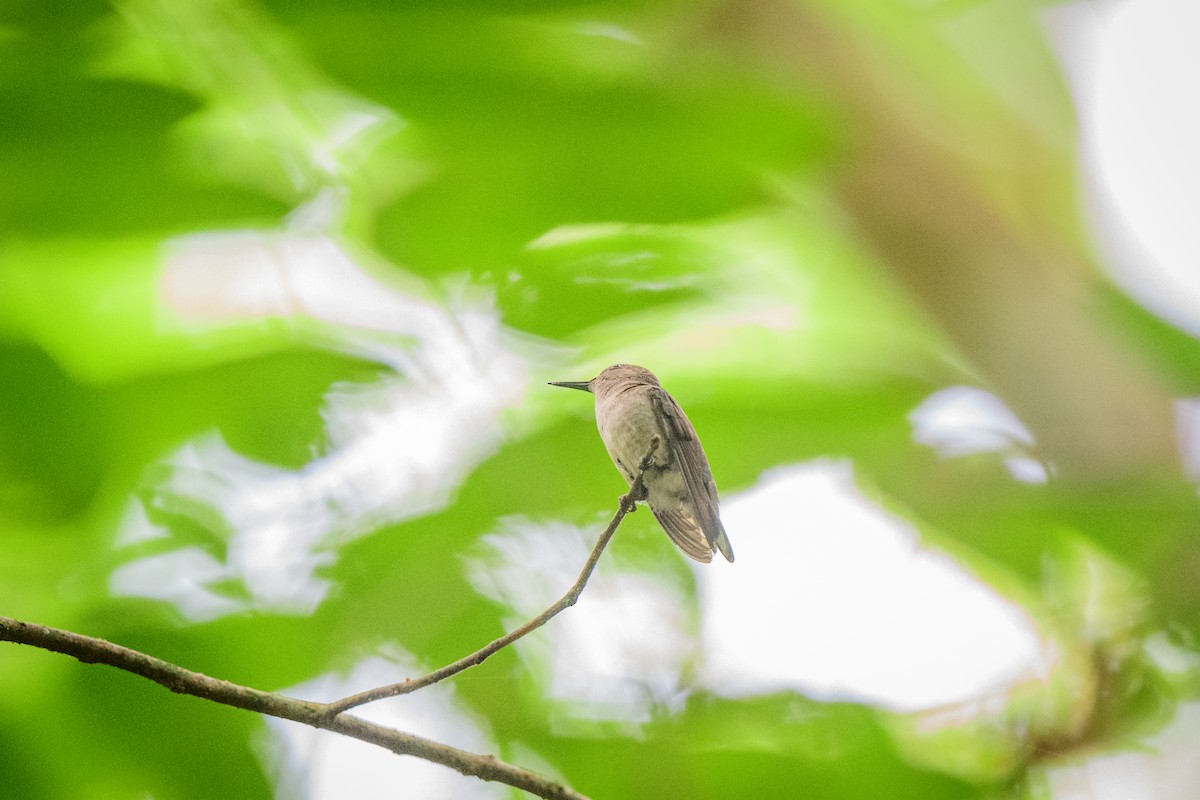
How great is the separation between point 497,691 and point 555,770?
0.16m

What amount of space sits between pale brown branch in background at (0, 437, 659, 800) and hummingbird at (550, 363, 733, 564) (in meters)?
0.18

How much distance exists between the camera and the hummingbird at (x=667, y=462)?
3.74 ft

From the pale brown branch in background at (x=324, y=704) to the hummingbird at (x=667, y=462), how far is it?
177mm

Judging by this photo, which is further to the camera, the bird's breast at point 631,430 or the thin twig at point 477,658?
the bird's breast at point 631,430

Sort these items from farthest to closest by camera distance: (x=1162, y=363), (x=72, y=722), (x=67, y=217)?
(x=1162, y=363)
(x=72, y=722)
(x=67, y=217)

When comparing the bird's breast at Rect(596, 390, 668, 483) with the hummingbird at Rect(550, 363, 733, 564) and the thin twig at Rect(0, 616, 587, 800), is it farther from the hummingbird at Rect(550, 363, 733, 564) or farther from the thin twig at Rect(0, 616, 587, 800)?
Result: the thin twig at Rect(0, 616, 587, 800)

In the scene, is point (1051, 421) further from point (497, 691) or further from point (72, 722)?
point (72, 722)

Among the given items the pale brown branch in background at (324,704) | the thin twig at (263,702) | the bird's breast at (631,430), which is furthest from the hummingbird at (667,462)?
the thin twig at (263,702)

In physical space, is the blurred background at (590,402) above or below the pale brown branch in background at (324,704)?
above

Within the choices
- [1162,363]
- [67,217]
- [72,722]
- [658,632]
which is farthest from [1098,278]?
[72,722]

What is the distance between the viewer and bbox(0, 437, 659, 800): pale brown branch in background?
0.84m

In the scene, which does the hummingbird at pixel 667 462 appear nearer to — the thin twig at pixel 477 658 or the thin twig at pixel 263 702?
the thin twig at pixel 477 658

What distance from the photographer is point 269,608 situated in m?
1.58

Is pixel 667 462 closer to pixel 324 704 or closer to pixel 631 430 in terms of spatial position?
pixel 631 430
